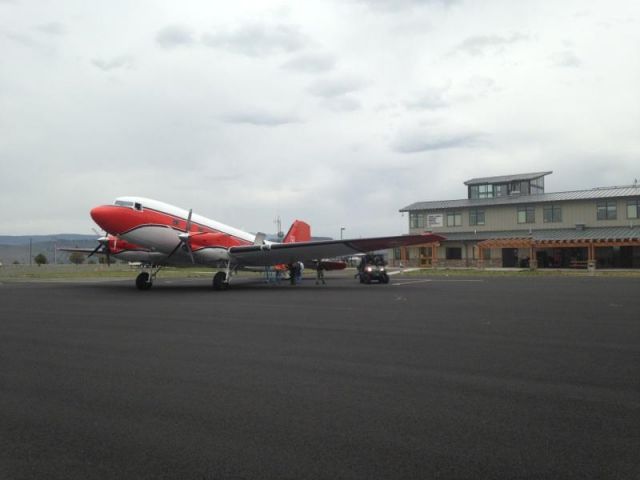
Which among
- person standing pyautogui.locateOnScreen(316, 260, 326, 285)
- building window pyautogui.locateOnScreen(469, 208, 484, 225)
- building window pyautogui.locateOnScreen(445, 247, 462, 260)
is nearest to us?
person standing pyautogui.locateOnScreen(316, 260, 326, 285)

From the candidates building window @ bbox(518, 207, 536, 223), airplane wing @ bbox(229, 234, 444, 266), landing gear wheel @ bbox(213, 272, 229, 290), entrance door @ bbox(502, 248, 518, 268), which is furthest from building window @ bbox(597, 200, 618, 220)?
landing gear wheel @ bbox(213, 272, 229, 290)

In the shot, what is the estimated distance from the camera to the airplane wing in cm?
2478

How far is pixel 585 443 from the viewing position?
180 inches

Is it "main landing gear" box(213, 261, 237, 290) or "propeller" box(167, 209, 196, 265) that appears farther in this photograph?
"main landing gear" box(213, 261, 237, 290)

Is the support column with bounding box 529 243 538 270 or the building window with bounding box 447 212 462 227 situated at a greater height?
the building window with bounding box 447 212 462 227

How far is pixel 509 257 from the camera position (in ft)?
192

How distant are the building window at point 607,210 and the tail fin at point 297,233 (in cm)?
3512

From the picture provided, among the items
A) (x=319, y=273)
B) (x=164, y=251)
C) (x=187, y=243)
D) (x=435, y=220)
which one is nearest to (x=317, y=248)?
(x=319, y=273)

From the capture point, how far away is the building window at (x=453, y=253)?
61.9 metres

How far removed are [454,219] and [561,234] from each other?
41.0 feet

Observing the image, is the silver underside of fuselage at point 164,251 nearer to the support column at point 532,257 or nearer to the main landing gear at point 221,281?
the main landing gear at point 221,281

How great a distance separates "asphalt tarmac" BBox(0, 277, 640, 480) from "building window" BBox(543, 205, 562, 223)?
162 feet

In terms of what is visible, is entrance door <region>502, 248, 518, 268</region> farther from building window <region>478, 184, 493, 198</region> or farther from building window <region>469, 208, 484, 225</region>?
building window <region>478, 184, 493, 198</region>

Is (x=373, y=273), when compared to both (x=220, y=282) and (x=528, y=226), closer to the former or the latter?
(x=220, y=282)
